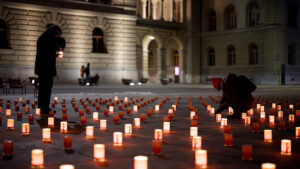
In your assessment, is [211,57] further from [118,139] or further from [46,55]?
[118,139]

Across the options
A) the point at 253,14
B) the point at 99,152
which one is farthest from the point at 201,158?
the point at 253,14

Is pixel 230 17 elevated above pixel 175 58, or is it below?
above

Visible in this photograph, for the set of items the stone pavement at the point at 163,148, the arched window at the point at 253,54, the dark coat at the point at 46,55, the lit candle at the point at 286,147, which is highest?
the arched window at the point at 253,54

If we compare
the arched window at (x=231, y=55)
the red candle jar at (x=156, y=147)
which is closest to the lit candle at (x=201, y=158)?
the red candle jar at (x=156, y=147)

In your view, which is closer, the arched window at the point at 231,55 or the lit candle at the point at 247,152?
the lit candle at the point at 247,152

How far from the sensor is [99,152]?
422 centimetres

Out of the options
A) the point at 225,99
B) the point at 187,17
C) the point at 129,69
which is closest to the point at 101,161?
the point at 225,99

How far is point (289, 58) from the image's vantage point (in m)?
41.1

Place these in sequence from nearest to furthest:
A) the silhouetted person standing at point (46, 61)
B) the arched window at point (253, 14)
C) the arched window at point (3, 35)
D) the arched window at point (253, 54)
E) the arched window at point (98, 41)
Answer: the silhouetted person standing at point (46, 61) < the arched window at point (3, 35) < the arched window at point (98, 41) < the arched window at point (253, 14) < the arched window at point (253, 54)

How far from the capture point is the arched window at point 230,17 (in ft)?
143

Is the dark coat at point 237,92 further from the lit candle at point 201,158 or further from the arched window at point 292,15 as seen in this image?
the arched window at point 292,15

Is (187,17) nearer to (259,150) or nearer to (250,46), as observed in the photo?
(250,46)

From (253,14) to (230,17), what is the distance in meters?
3.31

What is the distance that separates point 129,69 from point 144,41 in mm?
13060
